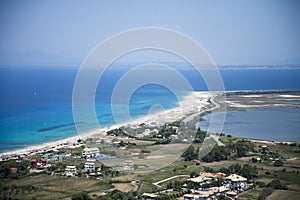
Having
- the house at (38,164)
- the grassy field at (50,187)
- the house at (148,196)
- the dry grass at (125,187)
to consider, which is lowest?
the house at (148,196)

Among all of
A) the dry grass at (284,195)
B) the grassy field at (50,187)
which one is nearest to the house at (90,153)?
the grassy field at (50,187)

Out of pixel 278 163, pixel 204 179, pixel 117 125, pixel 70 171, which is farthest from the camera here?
pixel 117 125

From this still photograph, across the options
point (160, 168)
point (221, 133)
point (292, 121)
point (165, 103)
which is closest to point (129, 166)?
point (160, 168)

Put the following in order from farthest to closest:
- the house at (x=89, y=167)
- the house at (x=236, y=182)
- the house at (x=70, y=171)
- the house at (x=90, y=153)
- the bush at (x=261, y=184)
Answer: the house at (x=90, y=153) → the house at (x=89, y=167) → the house at (x=70, y=171) → the bush at (x=261, y=184) → the house at (x=236, y=182)

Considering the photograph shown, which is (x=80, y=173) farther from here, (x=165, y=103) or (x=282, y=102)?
(x=282, y=102)

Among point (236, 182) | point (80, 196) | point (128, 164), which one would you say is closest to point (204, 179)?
point (236, 182)

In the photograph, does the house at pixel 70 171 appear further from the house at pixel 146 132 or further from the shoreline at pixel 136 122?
the house at pixel 146 132

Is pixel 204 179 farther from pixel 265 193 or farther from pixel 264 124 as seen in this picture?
pixel 264 124

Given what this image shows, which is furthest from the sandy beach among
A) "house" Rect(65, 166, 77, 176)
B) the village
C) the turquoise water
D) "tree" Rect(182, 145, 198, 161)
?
"tree" Rect(182, 145, 198, 161)
